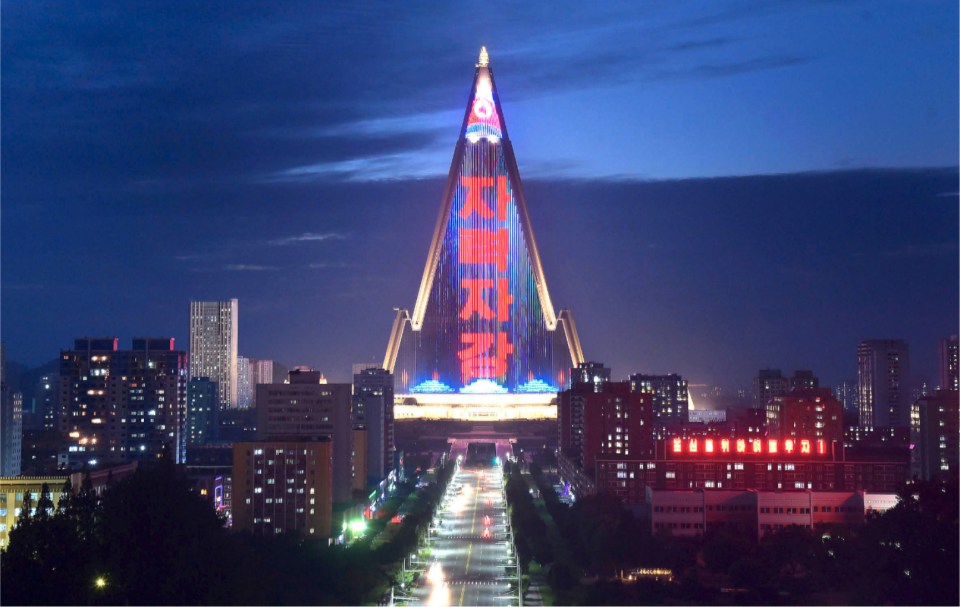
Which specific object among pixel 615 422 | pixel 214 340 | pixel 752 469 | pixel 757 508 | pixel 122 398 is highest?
pixel 214 340

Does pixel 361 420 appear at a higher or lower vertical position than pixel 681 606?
higher

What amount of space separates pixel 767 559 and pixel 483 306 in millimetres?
31314

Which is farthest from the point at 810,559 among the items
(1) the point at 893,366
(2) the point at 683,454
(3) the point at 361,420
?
(1) the point at 893,366

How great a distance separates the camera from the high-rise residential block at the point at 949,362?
4044 centimetres

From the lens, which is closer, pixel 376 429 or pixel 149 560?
pixel 149 560

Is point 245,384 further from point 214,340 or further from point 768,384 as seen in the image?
point 768,384

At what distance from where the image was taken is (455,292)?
52375 millimetres

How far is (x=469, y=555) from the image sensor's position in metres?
25.0

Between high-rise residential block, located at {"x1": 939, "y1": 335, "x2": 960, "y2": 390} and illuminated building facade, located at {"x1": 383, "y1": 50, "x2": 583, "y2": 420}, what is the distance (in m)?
14.2

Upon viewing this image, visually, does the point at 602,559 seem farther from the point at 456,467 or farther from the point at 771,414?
the point at 456,467

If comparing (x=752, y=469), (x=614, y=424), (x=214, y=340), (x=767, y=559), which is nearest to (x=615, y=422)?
(x=614, y=424)

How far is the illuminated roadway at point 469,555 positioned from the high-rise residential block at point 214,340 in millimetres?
22139

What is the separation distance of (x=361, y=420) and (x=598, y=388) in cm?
615

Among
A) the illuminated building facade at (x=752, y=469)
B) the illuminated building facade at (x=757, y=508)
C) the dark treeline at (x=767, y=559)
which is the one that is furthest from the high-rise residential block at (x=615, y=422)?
the dark treeline at (x=767, y=559)
